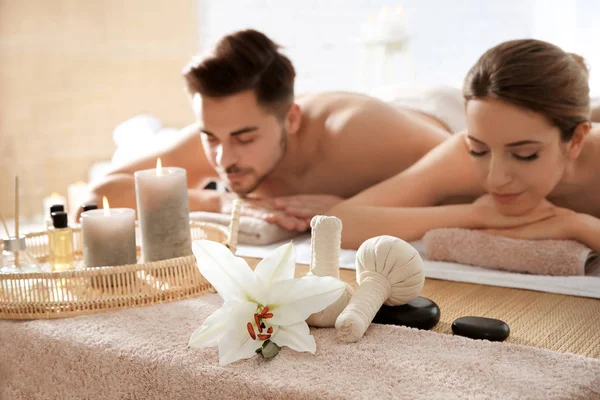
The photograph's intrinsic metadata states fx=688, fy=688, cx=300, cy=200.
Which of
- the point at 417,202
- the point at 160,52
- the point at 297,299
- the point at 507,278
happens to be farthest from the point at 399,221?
the point at 160,52

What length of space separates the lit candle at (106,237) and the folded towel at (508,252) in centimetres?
63

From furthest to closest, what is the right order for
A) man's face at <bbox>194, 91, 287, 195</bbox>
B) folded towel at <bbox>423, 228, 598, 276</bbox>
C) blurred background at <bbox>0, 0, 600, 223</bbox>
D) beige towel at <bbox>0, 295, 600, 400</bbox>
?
blurred background at <bbox>0, 0, 600, 223</bbox>
man's face at <bbox>194, 91, 287, 195</bbox>
folded towel at <bbox>423, 228, 598, 276</bbox>
beige towel at <bbox>0, 295, 600, 400</bbox>

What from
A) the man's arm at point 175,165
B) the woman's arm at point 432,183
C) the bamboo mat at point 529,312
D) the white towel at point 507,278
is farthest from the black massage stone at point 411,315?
the man's arm at point 175,165

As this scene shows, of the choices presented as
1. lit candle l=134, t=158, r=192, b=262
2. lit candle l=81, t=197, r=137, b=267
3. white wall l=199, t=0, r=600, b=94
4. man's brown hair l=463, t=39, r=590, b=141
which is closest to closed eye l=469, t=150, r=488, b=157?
man's brown hair l=463, t=39, r=590, b=141

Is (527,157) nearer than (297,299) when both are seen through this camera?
No

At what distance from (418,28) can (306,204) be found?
5.40 ft

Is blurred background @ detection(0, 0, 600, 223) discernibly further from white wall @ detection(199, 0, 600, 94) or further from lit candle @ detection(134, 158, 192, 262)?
lit candle @ detection(134, 158, 192, 262)

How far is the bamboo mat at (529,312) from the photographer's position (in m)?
0.93

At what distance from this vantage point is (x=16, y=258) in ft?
3.78

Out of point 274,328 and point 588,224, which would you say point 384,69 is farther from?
point 274,328

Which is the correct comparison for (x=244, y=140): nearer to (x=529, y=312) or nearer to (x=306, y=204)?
(x=306, y=204)

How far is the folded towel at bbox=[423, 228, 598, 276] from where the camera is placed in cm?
129

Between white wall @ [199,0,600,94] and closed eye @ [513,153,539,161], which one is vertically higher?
white wall @ [199,0,600,94]

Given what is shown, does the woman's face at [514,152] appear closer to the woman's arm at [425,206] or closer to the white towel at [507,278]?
the woman's arm at [425,206]
